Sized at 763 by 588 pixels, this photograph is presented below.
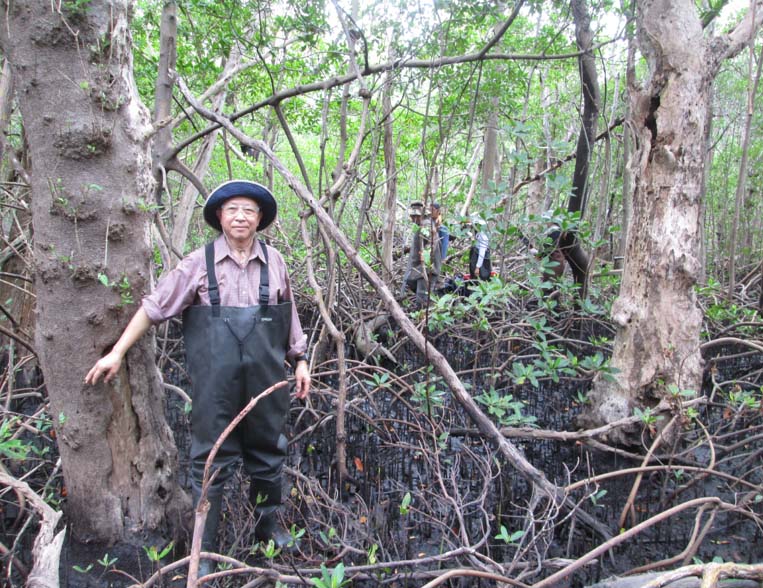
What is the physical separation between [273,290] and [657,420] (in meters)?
2.07

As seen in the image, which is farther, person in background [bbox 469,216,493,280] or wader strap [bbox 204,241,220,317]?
person in background [bbox 469,216,493,280]

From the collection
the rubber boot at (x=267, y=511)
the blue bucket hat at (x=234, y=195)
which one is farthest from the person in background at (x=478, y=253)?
the rubber boot at (x=267, y=511)

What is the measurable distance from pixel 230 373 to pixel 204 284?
1.04 feet

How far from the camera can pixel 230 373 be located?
198 centimetres

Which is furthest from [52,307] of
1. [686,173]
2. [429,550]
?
[686,173]

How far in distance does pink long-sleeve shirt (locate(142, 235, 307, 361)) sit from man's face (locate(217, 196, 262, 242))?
6cm

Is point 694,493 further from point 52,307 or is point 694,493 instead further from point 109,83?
point 109,83

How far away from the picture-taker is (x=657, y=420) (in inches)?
115

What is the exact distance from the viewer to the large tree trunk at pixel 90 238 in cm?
197

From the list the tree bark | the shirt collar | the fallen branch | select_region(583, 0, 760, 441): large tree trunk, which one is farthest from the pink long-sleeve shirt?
the tree bark

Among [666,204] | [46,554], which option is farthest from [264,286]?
[666,204]

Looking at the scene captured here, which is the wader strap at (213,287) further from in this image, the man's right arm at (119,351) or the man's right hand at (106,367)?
the man's right hand at (106,367)

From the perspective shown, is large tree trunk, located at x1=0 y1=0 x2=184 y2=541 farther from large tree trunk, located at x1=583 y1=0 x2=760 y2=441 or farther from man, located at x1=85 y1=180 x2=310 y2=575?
large tree trunk, located at x1=583 y1=0 x2=760 y2=441

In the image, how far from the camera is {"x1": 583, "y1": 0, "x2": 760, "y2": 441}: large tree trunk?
295 cm
